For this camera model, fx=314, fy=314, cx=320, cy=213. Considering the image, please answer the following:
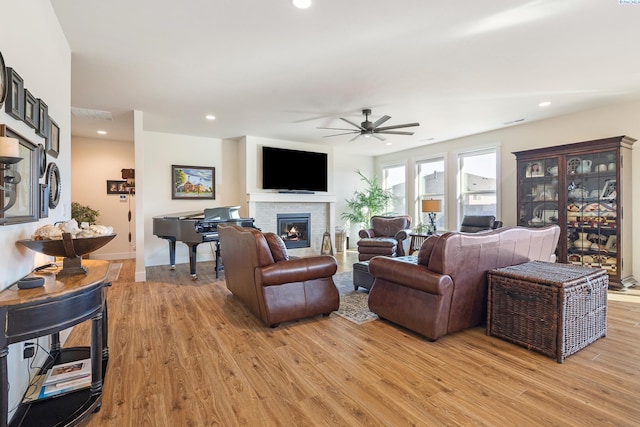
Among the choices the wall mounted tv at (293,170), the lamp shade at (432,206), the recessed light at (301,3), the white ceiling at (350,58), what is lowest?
the lamp shade at (432,206)

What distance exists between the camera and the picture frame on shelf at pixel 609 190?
4238 mm

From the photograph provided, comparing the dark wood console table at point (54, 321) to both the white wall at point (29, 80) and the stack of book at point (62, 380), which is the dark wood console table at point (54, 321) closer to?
the stack of book at point (62, 380)

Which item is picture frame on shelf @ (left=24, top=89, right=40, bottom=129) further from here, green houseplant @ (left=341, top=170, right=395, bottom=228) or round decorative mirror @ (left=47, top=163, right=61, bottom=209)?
green houseplant @ (left=341, top=170, right=395, bottom=228)

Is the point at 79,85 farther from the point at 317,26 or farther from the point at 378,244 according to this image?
the point at 378,244

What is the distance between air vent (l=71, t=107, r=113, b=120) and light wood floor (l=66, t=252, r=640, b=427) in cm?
338

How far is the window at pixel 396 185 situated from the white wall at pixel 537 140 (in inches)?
29.5

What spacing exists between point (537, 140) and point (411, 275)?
14.3 feet

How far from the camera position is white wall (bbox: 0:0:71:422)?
1638mm

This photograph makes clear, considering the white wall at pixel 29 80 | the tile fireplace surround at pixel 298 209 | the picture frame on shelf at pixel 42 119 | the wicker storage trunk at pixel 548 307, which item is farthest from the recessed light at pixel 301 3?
the tile fireplace surround at pixel 298 209

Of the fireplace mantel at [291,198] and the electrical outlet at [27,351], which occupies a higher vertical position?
the fireplace mantel at [291,198]

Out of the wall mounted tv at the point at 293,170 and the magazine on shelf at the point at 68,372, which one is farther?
the wall mounted tv at the point at 293,170

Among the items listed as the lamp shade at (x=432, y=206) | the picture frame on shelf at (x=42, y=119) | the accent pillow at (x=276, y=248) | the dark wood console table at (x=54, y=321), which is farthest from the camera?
the lamp shade at (x=432, y=206)

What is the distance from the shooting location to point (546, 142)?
5.27 m

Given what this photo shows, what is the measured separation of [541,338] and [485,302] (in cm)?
53
